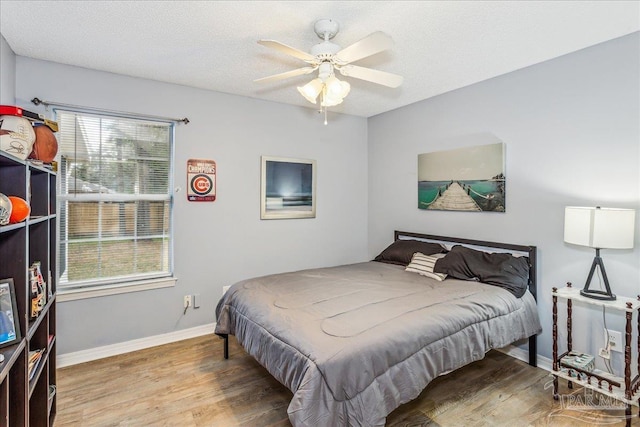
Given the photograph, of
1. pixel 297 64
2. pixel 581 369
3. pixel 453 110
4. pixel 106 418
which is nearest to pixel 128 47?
pixel 297 64

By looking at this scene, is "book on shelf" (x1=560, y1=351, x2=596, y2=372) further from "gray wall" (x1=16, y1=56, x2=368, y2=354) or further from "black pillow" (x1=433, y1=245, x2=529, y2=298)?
"gray wall" (x1=16, y1=56, x2=368, y2=354)

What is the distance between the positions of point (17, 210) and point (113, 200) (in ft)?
6.37

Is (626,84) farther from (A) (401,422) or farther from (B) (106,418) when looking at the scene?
(B) (106,418)

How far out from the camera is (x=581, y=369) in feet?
7.48

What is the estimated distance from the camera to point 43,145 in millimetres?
1744

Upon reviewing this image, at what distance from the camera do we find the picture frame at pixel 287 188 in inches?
150

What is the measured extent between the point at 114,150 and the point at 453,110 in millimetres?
3326

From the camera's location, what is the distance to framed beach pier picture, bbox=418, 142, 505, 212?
310cm

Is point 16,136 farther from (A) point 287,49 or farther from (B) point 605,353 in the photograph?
(B) point 605,353

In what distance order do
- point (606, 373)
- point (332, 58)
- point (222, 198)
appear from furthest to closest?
1. point (222, 198)
2. point (606, 373)
3. point (332, 58)

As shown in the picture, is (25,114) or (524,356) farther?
(524,356)

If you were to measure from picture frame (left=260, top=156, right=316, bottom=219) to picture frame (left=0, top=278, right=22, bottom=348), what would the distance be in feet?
8.43

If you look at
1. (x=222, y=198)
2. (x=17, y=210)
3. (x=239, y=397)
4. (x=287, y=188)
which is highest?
(x=287, y=188)

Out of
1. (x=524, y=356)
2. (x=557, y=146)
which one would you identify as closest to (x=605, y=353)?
(x=524, y=356)
